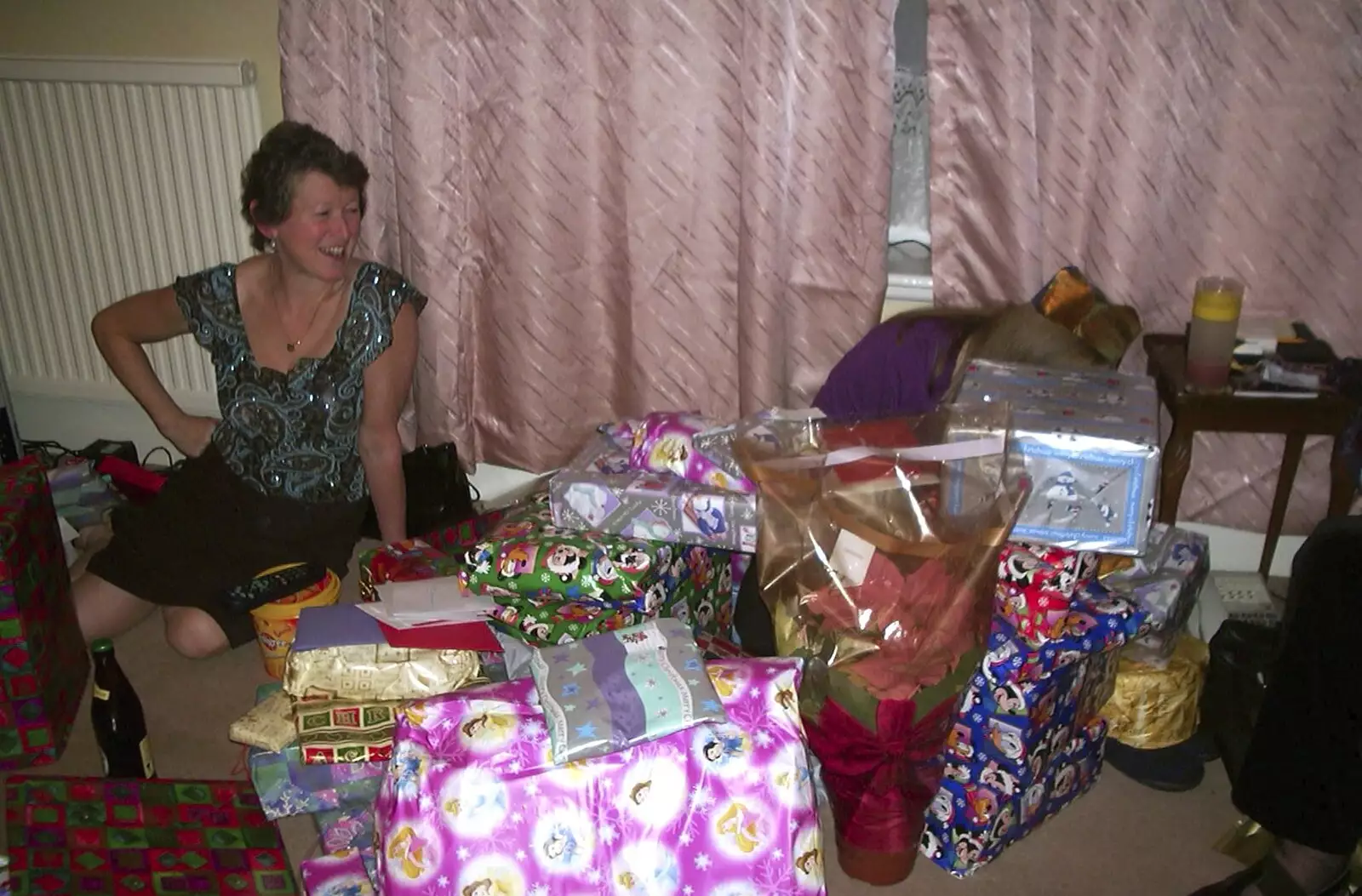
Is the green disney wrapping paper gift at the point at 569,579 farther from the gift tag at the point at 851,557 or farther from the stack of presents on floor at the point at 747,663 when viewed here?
the gift tag at the point at 851,557

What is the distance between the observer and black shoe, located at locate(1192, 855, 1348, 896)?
1731 mm

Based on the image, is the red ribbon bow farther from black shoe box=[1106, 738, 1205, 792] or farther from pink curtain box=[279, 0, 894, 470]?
pink curtain box=[279, 0, 894, 470]

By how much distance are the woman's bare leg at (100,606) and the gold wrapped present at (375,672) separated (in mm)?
689

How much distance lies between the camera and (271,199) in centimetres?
227

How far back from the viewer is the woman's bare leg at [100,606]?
96.7 inches

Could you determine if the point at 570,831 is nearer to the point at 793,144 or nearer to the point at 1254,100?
the point at 793,144

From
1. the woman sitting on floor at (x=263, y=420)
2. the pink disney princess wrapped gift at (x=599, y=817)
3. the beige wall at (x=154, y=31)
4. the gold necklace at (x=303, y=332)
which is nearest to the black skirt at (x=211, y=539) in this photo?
the woman sitting on floor at (x=263, y=420)

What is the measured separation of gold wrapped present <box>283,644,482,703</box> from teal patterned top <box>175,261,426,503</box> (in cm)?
61

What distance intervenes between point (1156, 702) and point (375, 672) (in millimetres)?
1357

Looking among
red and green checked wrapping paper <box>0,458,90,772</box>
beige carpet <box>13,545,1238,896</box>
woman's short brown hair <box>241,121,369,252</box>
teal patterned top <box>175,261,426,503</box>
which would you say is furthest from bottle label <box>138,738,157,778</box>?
woman's short brown hair <box>241,121,369,252</box>

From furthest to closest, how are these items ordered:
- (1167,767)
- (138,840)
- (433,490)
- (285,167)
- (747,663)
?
(433,490), (285,167), (1167,767), (138,840), (747,663)

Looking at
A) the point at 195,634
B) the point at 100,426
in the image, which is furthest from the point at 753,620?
the point at 100,426

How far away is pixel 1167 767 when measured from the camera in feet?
6.88

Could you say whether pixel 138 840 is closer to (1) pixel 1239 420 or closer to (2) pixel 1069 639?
(2) pixel 1069 639
